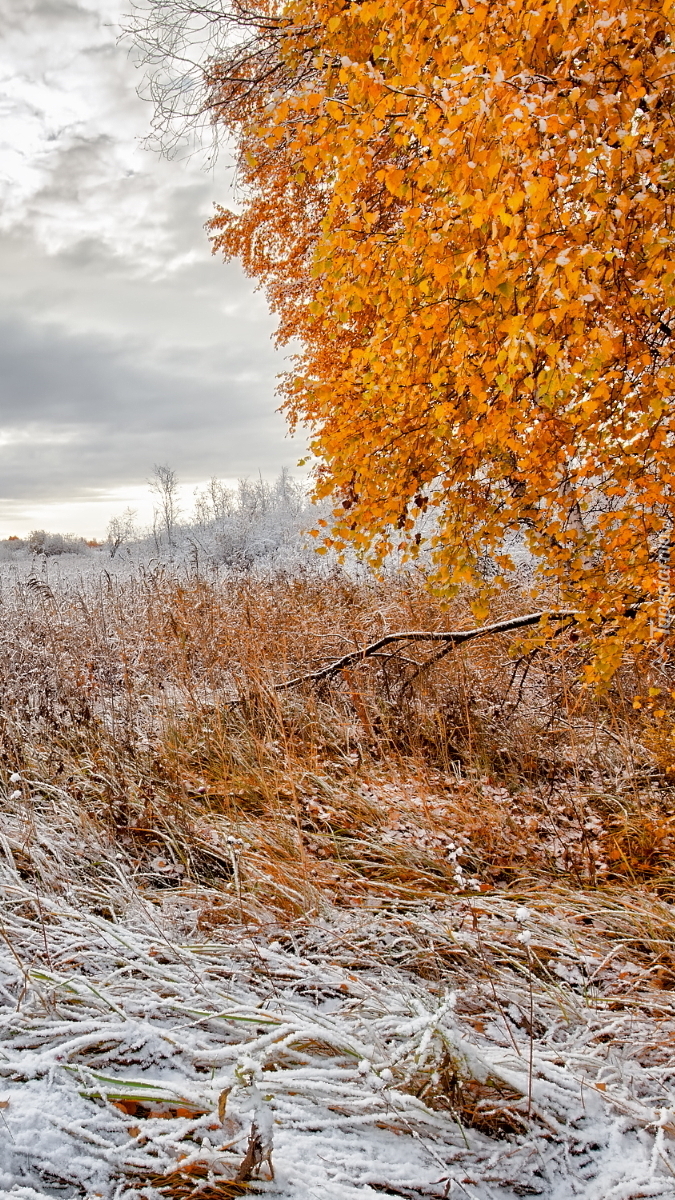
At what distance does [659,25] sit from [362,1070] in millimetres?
3173

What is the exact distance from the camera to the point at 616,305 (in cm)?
247

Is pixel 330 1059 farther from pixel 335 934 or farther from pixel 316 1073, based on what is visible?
pixel 335 934

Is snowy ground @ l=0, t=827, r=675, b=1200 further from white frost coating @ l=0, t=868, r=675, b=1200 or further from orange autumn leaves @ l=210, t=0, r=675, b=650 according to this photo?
orange autumn leaves @ l=210, t=0, r=675, b=650

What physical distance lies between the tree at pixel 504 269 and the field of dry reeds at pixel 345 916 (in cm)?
104

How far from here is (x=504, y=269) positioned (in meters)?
1.93

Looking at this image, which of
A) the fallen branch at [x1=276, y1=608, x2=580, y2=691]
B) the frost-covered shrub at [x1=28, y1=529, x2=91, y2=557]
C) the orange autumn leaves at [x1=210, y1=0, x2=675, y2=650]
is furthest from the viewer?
the frost-covered shrub at [x1=28, y1=529, x2=91, y2=557]

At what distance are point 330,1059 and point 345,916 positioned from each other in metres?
0.79

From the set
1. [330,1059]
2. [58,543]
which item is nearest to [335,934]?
[330,1059]

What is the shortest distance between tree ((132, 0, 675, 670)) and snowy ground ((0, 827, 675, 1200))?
158 centimetres

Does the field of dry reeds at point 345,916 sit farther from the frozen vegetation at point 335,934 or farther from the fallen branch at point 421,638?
the fallen branch at point 421,638

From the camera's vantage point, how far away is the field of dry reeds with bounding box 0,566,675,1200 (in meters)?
1.63

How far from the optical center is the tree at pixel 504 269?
1857mm

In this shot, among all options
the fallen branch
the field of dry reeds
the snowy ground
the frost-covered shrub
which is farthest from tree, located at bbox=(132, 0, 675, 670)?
the frost-covered shrub

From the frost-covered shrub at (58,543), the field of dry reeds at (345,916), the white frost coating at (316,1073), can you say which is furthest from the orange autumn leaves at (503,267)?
the frost-covered shrub at (58,543)
